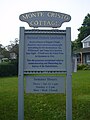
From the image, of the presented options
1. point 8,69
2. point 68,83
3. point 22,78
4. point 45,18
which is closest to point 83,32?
point 8,69

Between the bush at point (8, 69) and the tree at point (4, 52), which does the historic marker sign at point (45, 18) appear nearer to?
the bush at point (8, 69)

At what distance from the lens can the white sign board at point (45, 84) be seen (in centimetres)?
727

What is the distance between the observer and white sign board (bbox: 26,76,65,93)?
7266mm

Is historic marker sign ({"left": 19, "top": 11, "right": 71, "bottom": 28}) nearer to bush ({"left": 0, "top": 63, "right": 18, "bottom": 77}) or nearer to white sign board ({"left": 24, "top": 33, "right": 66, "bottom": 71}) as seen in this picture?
white sign board ({"left": 24, "top": 33, "right": 66, "bottom": 71})

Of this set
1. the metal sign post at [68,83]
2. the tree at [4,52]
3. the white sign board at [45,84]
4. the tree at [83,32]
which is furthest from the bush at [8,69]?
the tree at [83,32]

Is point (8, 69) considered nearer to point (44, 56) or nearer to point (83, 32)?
point (44, 56)

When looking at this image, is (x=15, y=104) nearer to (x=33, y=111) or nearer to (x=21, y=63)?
(x=33, y=111)

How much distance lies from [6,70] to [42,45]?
2904 centimetres

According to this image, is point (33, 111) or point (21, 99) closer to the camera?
point (21, 99)

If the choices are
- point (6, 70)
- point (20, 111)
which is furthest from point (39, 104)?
point (6, 70)

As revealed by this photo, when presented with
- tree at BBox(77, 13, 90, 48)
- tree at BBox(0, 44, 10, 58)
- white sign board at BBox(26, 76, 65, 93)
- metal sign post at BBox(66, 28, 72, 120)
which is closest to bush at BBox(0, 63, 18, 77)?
white sign board at BBox(26, 76, 65, 93)

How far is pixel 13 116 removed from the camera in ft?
29.7

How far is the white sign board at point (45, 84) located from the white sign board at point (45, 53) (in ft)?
0.78

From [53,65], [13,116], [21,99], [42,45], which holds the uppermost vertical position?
[42,45]
